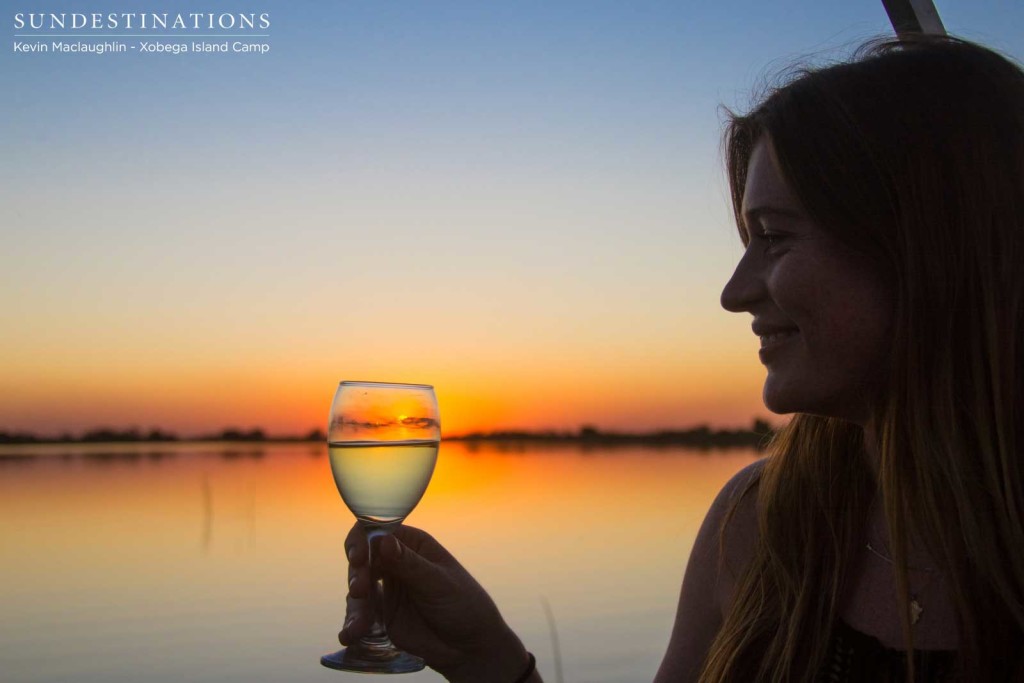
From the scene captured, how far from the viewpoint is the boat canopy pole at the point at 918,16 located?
88.7 inches

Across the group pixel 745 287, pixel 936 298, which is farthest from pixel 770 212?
pixel 936 298

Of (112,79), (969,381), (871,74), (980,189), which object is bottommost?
(969,381)

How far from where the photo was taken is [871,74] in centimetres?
158

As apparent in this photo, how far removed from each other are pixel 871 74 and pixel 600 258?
27.8ft

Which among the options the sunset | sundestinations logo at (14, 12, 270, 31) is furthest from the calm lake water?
sundestinations logo at (14, 12, 270, 31)

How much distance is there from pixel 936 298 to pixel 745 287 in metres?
0.29

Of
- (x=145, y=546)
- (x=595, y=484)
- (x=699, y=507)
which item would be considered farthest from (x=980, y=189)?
(x=595, y=484)

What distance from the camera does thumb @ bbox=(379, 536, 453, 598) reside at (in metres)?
1.31

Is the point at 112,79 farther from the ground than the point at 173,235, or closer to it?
farther from the ground

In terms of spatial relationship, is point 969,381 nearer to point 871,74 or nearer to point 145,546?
point 871,74

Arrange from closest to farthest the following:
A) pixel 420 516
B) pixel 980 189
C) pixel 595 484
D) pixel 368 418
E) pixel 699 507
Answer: pixel 368 418
pixel 980 189
pixel 420 516
pixel 699 507
pixel 595 484

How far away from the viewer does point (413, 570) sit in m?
1.37

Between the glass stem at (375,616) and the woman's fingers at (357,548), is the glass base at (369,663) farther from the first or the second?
the woman's fingers at (357,548)

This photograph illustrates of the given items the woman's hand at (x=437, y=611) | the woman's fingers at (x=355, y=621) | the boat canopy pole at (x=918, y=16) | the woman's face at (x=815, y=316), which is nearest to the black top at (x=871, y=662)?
the woman's face at (x=815, y=316)
